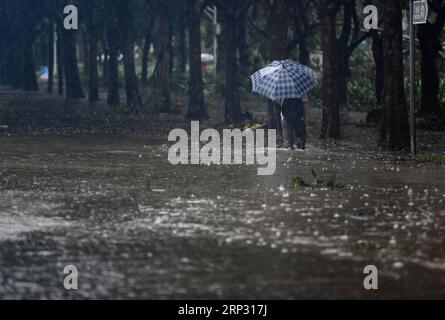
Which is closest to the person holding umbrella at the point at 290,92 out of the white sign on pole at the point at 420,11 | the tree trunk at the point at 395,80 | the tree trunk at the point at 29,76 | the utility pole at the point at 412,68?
the tree trunk at the point at 395,80

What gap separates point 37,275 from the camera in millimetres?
10539

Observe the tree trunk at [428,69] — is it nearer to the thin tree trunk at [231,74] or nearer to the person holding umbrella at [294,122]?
the thin tree trunk at [231,74]

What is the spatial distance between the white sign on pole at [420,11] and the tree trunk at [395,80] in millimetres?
2657

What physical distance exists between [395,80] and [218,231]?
500 inches

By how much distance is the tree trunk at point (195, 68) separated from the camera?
41594 millimetres

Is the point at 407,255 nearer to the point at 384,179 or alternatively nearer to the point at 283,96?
the point at 384,179

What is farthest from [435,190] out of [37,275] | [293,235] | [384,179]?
[37,275]

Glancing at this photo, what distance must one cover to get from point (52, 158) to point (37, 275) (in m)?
13.0

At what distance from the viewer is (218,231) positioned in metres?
13.2

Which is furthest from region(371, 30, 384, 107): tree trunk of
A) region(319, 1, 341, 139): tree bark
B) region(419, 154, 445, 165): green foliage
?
region(419, 154, 445, 165): green foliage

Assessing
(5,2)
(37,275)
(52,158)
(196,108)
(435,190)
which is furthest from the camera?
(5,2)

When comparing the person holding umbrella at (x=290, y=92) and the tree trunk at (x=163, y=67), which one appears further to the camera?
the tree trunk at (x=163, y=67)

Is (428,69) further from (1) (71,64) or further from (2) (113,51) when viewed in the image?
(1) (71,64)

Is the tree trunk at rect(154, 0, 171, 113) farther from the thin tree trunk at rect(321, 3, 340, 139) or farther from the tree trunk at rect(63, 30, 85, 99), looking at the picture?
the tree trunk at rect(63, 30, 85, 99)
